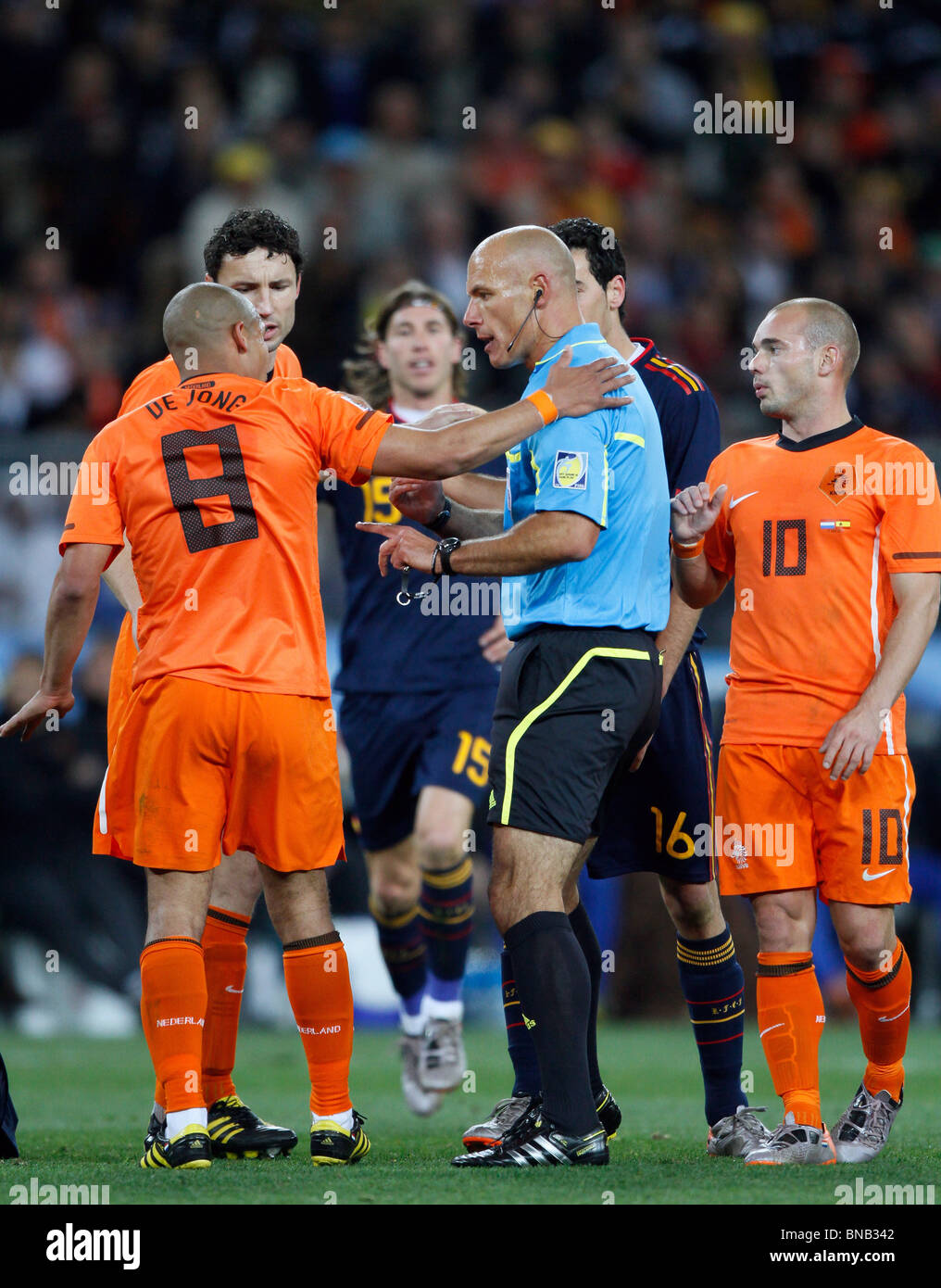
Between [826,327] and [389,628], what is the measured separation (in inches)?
105

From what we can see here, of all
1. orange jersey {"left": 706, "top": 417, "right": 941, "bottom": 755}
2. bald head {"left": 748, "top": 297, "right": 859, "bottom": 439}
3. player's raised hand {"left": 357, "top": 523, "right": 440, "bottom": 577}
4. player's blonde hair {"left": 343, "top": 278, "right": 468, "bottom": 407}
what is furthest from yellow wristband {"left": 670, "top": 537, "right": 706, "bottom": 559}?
player's blonde hair {"left": 343, "top": 278, "right": 468, "bottom": 407}

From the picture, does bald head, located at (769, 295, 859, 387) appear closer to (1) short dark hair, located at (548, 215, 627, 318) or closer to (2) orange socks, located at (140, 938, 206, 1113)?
(1) short dark hair, located at (548, 215, 627, 318)

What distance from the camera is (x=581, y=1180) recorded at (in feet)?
12.9

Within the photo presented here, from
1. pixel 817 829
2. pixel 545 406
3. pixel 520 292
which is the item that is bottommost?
pixel 817 829

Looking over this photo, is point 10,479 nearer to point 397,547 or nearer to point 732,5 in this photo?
point 397,547

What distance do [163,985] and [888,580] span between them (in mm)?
2202

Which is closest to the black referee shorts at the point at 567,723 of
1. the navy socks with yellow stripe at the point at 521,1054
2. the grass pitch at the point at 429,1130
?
the navy socks with yellow stripe at the point at 521,1054

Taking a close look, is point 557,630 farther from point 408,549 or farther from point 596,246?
point 596,246

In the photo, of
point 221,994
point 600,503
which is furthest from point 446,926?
point 600,503

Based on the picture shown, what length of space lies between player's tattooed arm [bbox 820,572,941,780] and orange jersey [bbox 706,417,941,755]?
2.3 inches

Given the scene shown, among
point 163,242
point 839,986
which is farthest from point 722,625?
point 163,242

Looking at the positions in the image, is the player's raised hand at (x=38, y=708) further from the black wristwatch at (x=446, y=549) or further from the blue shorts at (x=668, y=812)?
the blue shorts at (x=668, y=812)

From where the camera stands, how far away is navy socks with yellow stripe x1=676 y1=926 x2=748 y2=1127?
501 cm

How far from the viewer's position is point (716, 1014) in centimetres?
505
